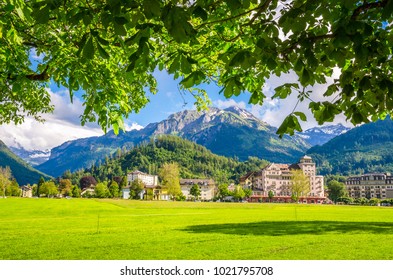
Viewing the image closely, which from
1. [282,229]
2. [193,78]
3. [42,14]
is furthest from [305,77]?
[282,229]

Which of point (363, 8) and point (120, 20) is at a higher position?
point (363, 8)

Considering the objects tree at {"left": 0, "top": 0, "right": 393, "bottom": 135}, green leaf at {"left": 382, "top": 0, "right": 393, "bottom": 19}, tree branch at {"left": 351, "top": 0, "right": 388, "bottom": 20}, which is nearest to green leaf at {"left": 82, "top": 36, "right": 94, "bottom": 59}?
tree at {"left": 0, "top": 0, "right": 393, "bottom": 135}

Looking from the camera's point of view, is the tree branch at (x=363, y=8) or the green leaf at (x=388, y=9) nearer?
the green leaf at (x=388, y=9)

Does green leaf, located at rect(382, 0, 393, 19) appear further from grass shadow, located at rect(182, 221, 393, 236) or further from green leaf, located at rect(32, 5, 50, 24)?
grass shadow, located at rect(182, 221, 393, 236)

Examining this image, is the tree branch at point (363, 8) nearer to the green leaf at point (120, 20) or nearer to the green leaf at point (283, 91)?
the green leaf at point (283, 91)

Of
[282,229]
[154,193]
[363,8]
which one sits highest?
[363,8]

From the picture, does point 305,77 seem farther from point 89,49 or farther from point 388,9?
point 89,49

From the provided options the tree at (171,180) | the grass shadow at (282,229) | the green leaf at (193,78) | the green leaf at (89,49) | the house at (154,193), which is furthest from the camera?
the house at (154,193)

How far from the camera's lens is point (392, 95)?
206 inches

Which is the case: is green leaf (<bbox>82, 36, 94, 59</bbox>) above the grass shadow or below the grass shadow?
above

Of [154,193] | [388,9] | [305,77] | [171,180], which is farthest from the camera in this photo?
[154,193]

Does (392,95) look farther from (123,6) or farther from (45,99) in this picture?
(45,99)

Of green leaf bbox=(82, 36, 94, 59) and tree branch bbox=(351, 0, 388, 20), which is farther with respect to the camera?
tree branch bbox=(351, 0, 388, 20)

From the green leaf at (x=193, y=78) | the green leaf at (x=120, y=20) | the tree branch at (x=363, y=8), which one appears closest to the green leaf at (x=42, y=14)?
the green leaf at (x=120, y=20)
